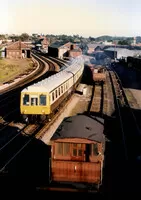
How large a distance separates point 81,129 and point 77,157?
129 cm

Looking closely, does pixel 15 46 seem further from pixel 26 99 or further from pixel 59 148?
pixel 59 148

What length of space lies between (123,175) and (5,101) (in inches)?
818

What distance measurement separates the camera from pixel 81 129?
1440 centimetres

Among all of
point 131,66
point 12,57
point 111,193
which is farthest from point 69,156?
point 12,57

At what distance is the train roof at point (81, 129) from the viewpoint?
13.9 m

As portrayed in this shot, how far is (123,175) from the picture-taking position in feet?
54.0

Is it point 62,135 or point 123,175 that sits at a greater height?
point 62,135

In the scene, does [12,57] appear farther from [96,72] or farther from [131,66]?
[96,72]

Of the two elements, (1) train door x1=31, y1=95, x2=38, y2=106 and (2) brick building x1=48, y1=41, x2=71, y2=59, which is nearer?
(1) train door x1=31, y1=95, x2=38, y2=106

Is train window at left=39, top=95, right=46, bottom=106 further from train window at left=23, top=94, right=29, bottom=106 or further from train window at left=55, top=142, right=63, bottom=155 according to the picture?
train window at left=55, top=142, right=63, bottom=155

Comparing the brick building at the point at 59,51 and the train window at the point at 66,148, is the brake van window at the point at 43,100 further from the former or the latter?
the brick building at the point at 59,51

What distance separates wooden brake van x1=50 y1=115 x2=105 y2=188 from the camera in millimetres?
13750

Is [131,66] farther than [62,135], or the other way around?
[131,66]

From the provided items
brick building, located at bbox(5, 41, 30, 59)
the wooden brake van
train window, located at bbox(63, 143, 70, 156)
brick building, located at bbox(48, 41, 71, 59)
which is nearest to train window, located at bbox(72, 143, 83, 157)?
the wooden brake van
